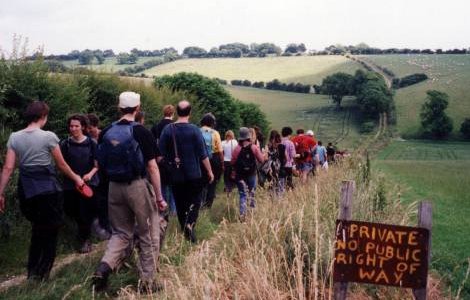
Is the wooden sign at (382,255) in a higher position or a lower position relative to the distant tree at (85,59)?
lower

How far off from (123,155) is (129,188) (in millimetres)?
354

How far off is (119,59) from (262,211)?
A: 8804cm

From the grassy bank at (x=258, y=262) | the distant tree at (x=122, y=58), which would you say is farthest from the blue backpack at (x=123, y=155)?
the distant tree at (x=122, y=58)

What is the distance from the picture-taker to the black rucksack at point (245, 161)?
10.9m

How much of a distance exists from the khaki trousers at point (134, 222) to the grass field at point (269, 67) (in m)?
82.1

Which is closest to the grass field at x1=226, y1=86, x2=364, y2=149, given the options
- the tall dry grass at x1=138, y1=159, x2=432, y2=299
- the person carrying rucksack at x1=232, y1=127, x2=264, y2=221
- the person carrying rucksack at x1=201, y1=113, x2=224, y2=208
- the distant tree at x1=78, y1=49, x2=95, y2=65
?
the distant tree at x1=78, y1=49, x2=95, y2=65

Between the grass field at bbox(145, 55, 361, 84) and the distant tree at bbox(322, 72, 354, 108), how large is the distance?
31.1 feet

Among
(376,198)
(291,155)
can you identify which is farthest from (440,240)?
(291,155)

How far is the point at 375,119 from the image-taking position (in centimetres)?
7419

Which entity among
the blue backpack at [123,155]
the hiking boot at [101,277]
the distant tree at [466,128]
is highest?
the blue backpack at [123,155]

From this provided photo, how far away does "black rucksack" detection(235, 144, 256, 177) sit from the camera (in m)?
10.9

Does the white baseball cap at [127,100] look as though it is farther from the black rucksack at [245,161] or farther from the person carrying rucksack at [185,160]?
the black rucksack at [245,161]

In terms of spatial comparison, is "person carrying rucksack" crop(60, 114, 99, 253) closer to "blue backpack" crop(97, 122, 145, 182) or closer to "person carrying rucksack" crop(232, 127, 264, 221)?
"blue backpack" crop(97, 122, 145, 182)

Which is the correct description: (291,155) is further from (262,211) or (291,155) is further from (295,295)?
(295,295)
